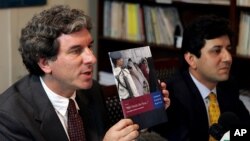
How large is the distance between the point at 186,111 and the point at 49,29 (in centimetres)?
78

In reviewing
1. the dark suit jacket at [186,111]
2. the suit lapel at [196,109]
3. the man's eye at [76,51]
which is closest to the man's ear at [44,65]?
the man's eye at [76,51]

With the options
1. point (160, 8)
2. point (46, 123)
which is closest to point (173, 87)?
point (46, 123)

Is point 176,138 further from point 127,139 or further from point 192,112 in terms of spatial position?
point 127,139

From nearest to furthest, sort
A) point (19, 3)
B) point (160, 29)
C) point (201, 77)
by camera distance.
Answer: point (201, 77) < point (19, 3) < point (160, 29)

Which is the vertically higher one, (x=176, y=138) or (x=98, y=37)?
(x=98, y=37)

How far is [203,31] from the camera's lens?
6.36 feet

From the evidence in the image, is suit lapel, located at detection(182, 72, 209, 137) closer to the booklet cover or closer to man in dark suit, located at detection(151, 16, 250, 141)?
man in dark suit, located at detection(151, 16, 250, 141)

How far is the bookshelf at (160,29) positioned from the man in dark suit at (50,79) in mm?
1530

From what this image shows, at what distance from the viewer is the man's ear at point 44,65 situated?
4.73 ft

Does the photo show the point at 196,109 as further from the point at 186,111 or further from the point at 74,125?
the point at 74,125

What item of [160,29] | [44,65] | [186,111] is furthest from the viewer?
[160,29]

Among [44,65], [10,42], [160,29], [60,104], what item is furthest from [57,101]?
[160,29]

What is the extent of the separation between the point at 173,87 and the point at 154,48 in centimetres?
135

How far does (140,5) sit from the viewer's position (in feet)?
10.4
